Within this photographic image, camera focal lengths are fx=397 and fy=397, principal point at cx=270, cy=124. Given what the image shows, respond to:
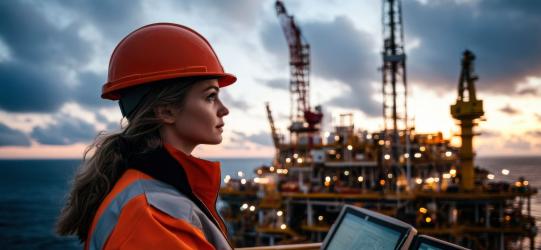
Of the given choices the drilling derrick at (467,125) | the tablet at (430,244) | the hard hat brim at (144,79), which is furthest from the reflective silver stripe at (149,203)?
the drilling derrick at (467,125)

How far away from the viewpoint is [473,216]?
35625 millimetres

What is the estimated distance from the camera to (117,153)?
1881mm

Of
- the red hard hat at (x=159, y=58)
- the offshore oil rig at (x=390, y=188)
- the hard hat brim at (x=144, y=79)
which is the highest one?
the red hard hat at (x=159, y=58)

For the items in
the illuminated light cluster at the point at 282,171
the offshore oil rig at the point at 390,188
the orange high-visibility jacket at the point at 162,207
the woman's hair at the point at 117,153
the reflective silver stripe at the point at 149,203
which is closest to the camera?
the orange high-visibility jacket at the point at 162,207

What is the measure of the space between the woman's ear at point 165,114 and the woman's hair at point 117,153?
0.02m

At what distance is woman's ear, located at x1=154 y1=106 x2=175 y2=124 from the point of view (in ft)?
6.07

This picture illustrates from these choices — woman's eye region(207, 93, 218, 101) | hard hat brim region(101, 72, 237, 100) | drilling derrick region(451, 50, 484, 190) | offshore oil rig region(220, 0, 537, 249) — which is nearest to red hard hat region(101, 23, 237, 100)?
hard hat brim region(101, 72, 237, 100)

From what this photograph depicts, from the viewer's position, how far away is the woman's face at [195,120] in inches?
73.6

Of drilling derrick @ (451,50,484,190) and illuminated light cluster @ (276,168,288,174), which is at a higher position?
drilling derrick @ (451,50,484,190)

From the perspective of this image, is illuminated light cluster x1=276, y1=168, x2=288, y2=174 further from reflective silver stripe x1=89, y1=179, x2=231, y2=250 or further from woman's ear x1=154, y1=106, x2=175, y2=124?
reflective silver stripe x1=89, y1=179, x2=231, y2=250

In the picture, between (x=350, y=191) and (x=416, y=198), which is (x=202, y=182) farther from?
(x=416, y=198)

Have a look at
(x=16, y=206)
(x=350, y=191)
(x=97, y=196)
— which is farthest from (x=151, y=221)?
(x=16, y=206)

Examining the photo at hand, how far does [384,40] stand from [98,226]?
39801mm

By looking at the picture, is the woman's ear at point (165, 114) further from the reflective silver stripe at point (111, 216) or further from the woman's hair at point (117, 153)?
the reflective silver stripe at point (111, 216)
